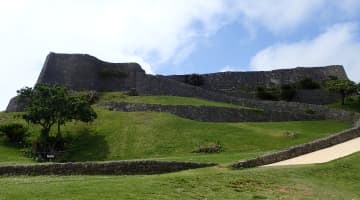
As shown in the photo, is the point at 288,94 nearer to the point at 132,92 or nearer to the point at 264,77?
the point at 264,77

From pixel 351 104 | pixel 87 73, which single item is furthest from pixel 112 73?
pixel 351 104

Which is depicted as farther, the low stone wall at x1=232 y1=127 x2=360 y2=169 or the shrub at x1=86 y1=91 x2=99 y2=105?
the shrub at x1=86 y1=91 x2=99 y2=105

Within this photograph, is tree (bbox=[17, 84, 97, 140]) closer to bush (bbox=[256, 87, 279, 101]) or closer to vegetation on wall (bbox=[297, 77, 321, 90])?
bush (bbox=[256, 87, 279, 101])

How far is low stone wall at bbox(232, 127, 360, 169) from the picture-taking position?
90.1 ft

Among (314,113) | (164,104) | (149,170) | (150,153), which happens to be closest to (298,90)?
(314,113)

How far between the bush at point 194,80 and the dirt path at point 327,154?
4262 cm

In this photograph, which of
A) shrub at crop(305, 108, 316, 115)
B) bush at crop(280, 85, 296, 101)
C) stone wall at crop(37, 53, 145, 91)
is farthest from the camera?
bush at crop(280, 85, 296, 101)

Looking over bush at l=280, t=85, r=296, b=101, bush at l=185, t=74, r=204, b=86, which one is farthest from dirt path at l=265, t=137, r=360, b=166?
bush at l=185, t=74, r=204, b=86

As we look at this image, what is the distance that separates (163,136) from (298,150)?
44.2 ft

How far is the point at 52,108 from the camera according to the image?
42156mm

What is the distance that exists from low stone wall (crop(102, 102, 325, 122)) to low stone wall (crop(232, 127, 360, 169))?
1714cm

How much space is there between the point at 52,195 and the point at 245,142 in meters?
24.8

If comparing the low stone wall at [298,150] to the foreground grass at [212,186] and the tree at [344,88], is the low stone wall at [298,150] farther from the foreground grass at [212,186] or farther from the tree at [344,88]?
the tree at [344,88]

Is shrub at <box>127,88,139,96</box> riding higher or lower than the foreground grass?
higher
